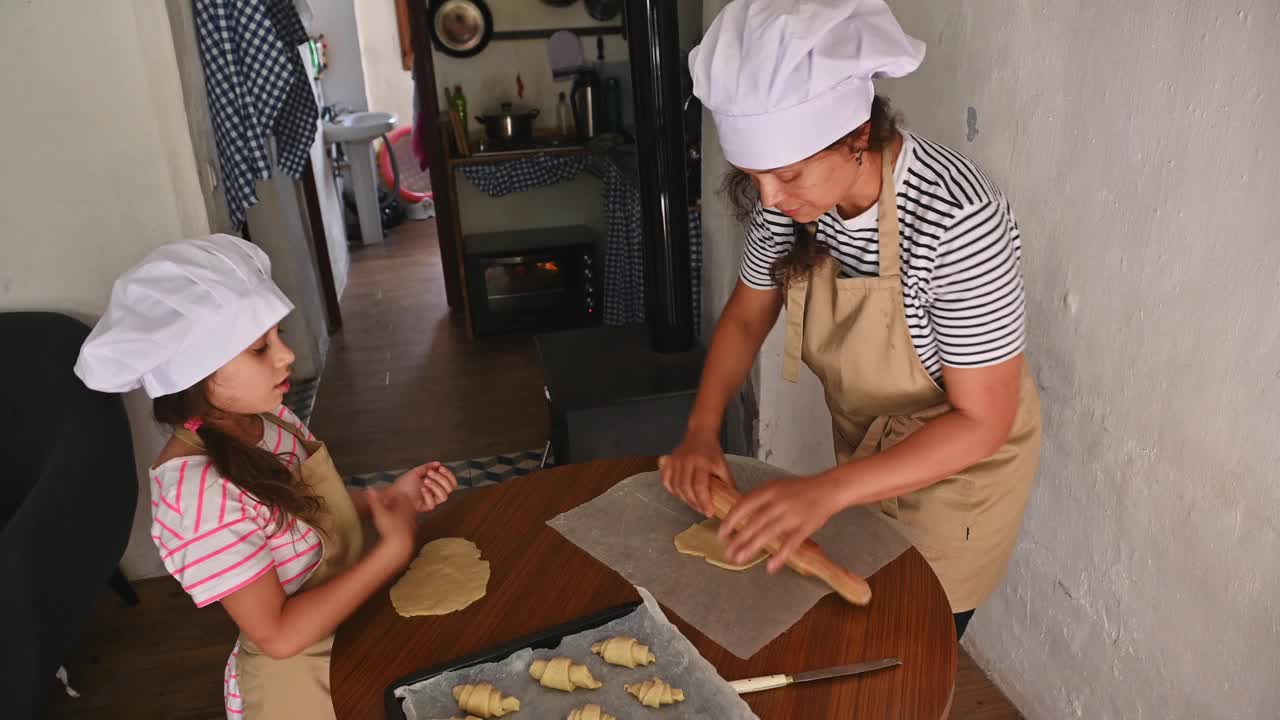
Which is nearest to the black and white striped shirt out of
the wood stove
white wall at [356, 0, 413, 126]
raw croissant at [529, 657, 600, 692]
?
raw croissant at [529, 657, 600, 692]

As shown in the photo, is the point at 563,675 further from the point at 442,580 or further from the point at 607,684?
the point at 442,580

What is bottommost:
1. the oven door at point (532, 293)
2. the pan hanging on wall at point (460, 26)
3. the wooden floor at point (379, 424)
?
the wooden floor at point (379, 424)

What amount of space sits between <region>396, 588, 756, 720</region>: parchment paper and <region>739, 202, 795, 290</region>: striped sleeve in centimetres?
70

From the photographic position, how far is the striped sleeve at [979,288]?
127 cm

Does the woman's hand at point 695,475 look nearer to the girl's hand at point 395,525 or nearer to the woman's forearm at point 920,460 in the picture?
the woman's forearm at point 920,460

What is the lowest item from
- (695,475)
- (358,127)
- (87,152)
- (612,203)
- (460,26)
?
(612,203)

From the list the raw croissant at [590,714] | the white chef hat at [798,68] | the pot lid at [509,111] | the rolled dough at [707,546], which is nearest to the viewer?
the raw croissant at [590,714]

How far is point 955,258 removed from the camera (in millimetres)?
1275

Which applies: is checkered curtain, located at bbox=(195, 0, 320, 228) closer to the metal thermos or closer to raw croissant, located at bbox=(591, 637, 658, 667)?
the metal thermos

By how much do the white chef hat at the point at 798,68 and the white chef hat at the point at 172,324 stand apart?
0.74m

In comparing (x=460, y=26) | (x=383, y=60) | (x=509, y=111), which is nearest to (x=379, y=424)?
(x=509, y=111)

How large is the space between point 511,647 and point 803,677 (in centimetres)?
36

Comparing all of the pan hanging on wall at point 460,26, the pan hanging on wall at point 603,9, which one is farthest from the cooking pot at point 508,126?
the pan hanging on wall at point 603,9

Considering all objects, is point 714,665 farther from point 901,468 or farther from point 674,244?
point 674,244
